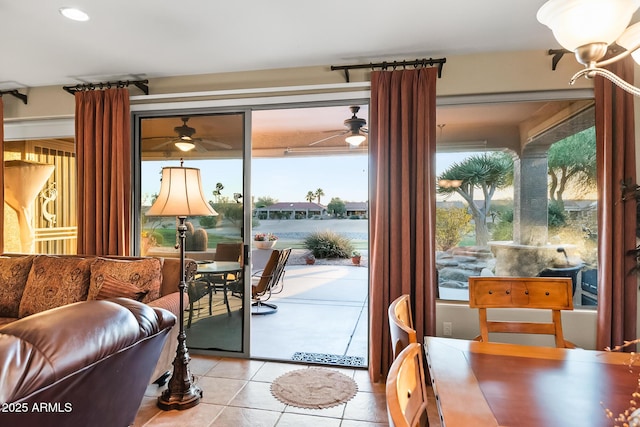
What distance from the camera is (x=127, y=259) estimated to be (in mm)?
2887

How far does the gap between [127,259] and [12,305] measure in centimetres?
91

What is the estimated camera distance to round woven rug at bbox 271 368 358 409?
250cm

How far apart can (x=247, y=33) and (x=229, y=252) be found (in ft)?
6.03

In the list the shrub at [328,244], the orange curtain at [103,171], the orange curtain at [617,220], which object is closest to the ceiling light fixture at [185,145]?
the orange curtain at [103,171]

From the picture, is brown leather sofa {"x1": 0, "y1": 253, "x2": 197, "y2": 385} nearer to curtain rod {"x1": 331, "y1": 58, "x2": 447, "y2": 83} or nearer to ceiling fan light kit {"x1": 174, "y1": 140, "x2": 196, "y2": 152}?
ceiling fan light kit {"x1": 174, "y1": 140, "x2": 196, "y2": 152}

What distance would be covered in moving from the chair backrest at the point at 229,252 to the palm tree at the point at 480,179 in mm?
1838

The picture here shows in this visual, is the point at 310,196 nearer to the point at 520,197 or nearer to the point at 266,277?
the point at 266,277

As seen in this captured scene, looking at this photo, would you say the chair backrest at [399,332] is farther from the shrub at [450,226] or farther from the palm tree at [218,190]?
the palm tree at [218,190]

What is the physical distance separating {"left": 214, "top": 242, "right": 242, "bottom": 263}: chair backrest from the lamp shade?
0.85 meters

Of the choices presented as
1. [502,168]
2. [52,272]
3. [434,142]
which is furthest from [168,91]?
[502,168]

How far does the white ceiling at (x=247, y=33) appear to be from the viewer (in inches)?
87.4

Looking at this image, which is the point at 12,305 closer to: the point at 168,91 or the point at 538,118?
the point at 168,91

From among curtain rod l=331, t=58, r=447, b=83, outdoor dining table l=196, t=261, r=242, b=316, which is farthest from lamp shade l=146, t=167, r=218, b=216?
curtain rod l=331, t=58, r=447, b=83

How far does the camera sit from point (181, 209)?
2.46m
